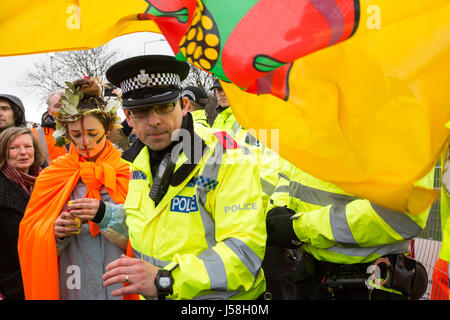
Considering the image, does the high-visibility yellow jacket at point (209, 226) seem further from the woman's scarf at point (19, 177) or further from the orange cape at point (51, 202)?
the woman's scarf at point (19, 177)

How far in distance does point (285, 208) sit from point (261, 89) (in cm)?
131

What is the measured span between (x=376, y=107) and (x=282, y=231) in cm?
127

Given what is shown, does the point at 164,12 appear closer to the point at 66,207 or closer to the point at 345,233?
the point at 345,233

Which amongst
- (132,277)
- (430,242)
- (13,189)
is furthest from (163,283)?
(430,242)

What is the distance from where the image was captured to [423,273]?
256 cm

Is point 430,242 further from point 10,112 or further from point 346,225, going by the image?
point 10,112

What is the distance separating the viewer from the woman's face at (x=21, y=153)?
391cm

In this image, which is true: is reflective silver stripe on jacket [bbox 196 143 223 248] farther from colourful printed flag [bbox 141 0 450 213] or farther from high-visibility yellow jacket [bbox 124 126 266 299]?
colourful printed flag [bbox 141 0 450 213]

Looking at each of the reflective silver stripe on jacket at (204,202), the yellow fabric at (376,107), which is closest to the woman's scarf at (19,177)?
the reflective silver stripe on jacket at (204,202)

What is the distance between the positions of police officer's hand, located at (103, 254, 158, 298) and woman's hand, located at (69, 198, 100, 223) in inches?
38.6

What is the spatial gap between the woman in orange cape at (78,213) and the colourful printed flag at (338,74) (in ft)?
4.51

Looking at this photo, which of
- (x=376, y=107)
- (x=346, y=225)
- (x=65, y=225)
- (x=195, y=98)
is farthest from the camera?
(x=195, y=98)

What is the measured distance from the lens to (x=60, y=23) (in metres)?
2.07
